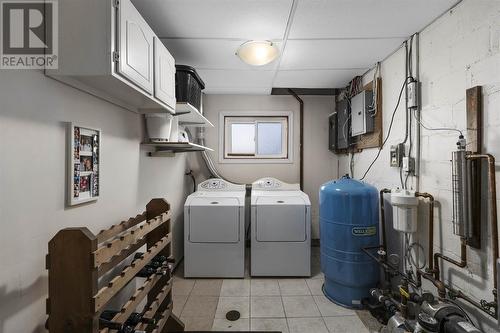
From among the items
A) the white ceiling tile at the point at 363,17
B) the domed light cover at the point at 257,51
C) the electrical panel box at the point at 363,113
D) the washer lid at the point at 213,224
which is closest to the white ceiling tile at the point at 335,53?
the white ceiling tile at the point at 363,17

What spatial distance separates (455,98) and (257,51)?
4.58 feet

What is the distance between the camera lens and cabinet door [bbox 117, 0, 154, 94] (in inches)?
42.9

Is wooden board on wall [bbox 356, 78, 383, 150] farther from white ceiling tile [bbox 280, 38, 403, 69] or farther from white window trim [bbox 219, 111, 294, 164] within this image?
white window trim [bbox 219, 111, 294, 164]

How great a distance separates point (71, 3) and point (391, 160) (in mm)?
2432

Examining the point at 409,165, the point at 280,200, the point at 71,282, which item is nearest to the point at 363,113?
the point at 409,165

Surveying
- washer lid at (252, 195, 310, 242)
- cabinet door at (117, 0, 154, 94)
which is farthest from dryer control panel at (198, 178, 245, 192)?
cabinet door at (117, 0, 154, 94)

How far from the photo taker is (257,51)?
1.90m

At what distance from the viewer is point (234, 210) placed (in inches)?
Answer: 104

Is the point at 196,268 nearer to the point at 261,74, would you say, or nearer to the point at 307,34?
the point at 261,74

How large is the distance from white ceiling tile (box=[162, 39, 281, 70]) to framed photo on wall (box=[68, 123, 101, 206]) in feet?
3.58

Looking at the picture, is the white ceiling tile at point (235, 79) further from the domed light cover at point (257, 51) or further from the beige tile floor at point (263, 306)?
the beige tile floor at point (263, 306)

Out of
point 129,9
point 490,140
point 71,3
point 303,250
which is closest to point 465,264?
point 490,140

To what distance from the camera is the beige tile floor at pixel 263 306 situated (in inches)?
74.6

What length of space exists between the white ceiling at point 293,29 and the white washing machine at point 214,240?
5.10 feet
